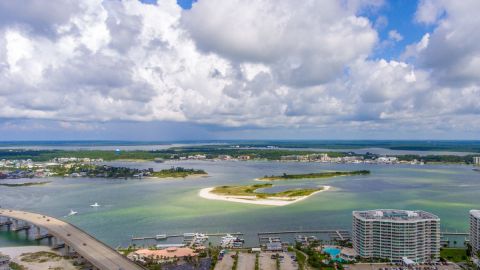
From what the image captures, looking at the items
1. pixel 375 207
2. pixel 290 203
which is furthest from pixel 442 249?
pixel 290 203

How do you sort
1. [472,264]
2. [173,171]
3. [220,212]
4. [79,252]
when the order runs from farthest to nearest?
[173,171] < [220,212] < [79,252] < [472,264]

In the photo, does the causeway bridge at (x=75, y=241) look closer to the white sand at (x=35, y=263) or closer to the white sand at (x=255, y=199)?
the white sand at (x=35, y=263)

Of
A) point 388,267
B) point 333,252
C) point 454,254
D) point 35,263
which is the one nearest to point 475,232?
point 454,254

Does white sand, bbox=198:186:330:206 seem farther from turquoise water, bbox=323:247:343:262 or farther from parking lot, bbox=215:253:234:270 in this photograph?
parking lot, bbox=215:253:234:270

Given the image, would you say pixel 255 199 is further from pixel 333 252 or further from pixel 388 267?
pixel 388 267

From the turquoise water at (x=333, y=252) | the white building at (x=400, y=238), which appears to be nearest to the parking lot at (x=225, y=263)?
the turquoise water at (x=333, y=252)

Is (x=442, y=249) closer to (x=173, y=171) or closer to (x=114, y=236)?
(x=114, y=236)
